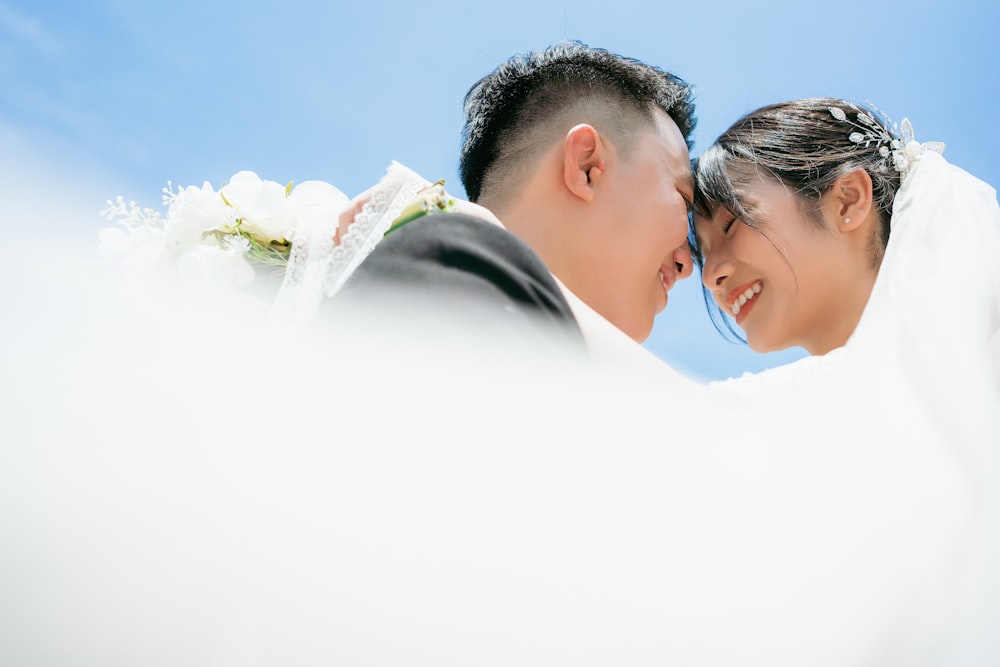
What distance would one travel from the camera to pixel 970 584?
252 cm

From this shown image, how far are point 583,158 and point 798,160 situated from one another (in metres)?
1.39

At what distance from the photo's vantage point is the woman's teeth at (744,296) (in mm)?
4312

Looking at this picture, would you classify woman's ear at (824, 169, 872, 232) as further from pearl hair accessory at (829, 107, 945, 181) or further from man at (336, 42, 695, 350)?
man at (336, 42, 695, 350)

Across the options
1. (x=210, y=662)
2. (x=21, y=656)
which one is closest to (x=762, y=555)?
(x=210, y=662)

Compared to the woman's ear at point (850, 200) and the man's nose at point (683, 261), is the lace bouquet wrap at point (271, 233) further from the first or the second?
the woman's ear at point (850, 200)

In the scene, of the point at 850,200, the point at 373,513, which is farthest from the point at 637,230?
the point at 373,513

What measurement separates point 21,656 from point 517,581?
86cm

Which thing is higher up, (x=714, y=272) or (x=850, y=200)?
(x=850, y=200)

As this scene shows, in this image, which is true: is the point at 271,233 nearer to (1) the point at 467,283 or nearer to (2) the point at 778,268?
(1) the point at 467,283

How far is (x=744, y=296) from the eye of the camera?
4395 mm

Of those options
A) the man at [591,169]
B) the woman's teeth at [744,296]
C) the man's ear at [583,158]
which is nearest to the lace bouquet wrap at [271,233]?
the man at [591,169]

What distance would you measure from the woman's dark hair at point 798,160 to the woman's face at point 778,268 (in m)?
0.05

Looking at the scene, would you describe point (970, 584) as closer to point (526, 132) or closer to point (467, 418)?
point (467, 418)

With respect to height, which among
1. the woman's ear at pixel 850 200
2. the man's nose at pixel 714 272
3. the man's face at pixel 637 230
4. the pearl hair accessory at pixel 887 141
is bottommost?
the man's face at pixel 637 230
